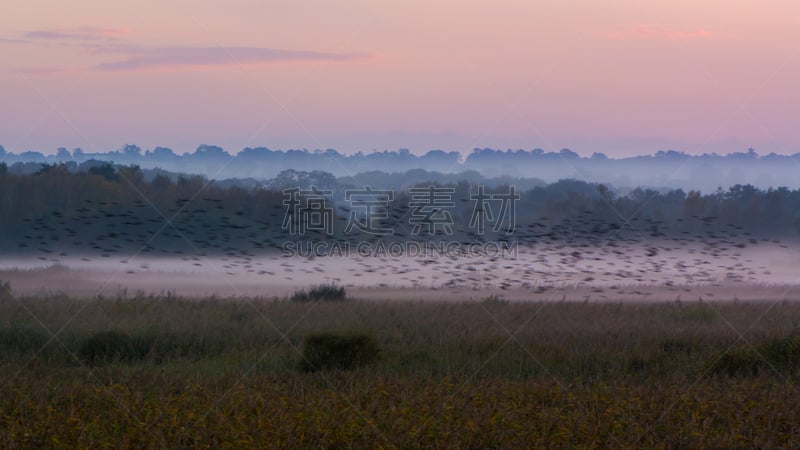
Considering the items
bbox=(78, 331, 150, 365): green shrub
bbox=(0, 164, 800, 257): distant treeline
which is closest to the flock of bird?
bbox=(0, 164, 800, 257): distant treeline

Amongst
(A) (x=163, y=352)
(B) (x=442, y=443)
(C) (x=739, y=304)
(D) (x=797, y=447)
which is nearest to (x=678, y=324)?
(C) (x=739, y=304)

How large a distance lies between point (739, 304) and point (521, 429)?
18056 mm

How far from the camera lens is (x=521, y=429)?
7070 millimetres

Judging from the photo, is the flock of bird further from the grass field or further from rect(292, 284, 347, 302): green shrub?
the grass field

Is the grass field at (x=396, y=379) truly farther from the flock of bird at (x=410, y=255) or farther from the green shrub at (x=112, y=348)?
the flock of bird at (x=410, y=255)

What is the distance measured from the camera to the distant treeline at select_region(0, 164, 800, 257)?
891 inches

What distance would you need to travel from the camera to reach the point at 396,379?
383 inches

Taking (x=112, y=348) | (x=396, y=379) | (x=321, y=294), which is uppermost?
(x=396, y=379)

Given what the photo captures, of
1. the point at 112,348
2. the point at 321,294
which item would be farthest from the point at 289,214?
the point at 112,348

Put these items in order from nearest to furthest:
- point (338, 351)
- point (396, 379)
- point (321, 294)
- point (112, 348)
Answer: point (396, 379)
point (338, 351)
point (112, 348)
point (321, 294)

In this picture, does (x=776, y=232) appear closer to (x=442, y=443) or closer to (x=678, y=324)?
(x=678, y=324)

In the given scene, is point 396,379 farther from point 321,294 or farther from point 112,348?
point 321,294

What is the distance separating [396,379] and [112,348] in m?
5.61

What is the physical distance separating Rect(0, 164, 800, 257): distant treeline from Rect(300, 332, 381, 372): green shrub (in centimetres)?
614
